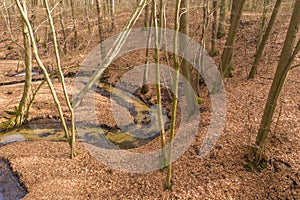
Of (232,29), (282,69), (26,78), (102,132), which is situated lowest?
(102,132)

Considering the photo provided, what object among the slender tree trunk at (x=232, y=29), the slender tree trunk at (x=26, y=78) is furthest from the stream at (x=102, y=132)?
the slender tree trunk at (x=232, y=29)

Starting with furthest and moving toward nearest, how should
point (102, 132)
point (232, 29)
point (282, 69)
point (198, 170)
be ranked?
point (102, 132)
point (232, 29)
point (198, 170)
point (282, 69)

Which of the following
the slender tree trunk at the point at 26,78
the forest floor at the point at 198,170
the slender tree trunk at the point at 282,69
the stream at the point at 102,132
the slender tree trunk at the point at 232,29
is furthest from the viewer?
the stream at the point at 102,132

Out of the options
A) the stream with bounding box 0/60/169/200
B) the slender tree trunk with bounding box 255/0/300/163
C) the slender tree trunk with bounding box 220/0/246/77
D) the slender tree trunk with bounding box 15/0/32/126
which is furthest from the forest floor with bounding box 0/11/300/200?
the slender tree trunk with bounding box 220/0/246/77

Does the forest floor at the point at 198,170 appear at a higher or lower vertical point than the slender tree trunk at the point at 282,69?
lower

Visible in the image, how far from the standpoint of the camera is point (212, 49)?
36.3ft

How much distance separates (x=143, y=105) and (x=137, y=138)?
2528 mm

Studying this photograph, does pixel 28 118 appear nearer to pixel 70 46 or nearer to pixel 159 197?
pixel 159 197

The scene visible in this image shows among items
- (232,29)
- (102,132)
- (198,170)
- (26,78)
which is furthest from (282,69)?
(26,78)

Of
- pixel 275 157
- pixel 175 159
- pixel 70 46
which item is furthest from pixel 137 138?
pixel 70 46

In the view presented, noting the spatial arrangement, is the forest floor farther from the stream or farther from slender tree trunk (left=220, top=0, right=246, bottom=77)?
slender tree trunk (left=220, top=0, right=246, bottom=77)

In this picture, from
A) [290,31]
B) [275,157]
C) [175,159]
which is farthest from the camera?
[175,159]

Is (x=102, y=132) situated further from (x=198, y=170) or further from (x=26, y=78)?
(x=198, y=170)

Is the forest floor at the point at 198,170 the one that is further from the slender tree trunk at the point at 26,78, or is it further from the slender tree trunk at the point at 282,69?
the slender tree trunk at the point at 26,78
